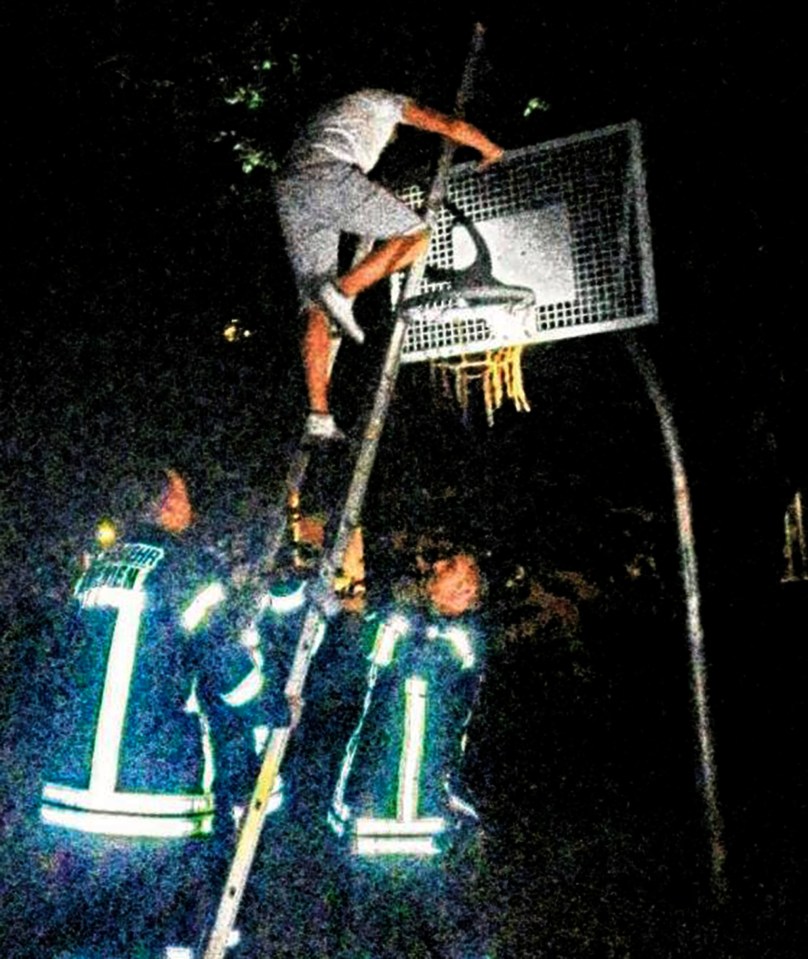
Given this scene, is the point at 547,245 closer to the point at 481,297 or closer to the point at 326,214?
the point at 481,297

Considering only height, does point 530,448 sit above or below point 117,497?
above

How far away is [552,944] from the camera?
575 cm

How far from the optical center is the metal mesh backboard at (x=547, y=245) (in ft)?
12.9

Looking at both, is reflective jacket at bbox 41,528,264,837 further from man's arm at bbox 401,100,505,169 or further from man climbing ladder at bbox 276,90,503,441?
man's arm at bbox 401,100,505,169

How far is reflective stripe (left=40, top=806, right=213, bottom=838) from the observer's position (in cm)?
363

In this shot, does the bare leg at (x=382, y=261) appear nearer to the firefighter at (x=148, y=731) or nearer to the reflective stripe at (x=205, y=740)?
the firefighter at (x=148, y=731)

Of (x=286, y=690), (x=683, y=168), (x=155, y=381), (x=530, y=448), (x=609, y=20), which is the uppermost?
(x=609, y=20)

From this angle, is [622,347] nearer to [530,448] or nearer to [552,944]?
[530,448]

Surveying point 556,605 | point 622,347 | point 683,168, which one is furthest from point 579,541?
point 556,605

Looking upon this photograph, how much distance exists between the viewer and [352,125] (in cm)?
362

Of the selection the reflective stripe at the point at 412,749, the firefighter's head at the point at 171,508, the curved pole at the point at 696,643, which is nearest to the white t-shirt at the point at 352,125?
the firefighter's head at the point at 171,508

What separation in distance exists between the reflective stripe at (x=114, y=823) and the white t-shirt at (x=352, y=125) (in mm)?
2700

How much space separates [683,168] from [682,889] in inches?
191

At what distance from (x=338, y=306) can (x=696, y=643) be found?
2744mm
